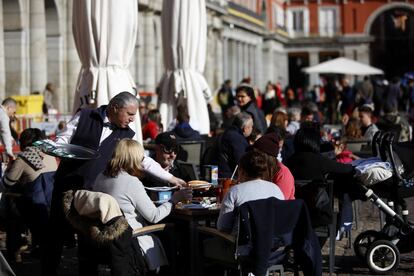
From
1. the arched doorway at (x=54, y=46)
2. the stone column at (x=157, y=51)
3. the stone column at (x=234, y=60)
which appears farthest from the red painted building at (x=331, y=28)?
the arched doorway at (x=54, y=46)

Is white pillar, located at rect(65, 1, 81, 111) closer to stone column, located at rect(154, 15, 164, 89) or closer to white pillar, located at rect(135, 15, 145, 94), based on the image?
white pillar, located at rect(135, 15, 145, 94)

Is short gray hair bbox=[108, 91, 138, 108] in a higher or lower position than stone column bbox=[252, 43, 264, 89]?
lower

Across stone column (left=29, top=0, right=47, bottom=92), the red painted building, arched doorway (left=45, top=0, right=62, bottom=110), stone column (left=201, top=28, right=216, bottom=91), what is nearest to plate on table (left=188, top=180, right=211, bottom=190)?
stone column (left=29, top=0, right=47, bottom=92)

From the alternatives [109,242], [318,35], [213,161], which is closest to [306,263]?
[109,242]

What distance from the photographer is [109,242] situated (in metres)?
7.25

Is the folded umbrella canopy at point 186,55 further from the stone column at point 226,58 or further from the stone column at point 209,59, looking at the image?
the stone column at point 226,58

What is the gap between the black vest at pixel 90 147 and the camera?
8.16 m

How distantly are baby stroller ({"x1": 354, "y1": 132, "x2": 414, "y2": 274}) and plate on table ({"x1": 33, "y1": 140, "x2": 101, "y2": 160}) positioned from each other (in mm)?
2689

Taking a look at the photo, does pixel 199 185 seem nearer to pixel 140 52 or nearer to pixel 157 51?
pixel 140 52

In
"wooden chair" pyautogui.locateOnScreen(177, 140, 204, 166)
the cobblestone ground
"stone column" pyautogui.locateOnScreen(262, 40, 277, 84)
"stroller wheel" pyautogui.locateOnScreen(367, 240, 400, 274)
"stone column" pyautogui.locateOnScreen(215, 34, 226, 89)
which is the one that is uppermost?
"stone column" pyautogui.locateOnScreen(262, 40, 277, 84)

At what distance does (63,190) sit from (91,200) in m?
1.02

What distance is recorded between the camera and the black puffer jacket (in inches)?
286

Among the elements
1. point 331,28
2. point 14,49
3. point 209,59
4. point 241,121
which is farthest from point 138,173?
point 331,28

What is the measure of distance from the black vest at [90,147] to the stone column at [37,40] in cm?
1729
